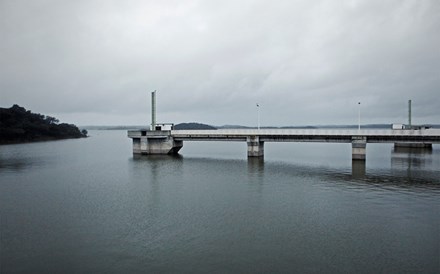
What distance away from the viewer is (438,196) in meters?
33.8

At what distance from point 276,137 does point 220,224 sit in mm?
44383

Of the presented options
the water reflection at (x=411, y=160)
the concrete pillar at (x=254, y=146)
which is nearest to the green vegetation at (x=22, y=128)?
the concrete pillar at (x=254, y=146)

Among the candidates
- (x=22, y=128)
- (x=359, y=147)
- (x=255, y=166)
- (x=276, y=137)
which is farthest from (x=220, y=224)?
(x=22, y=128)

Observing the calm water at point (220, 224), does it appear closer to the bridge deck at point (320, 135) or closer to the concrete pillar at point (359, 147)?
the bridge deck at point (320, 135)

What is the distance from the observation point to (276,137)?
66.5m

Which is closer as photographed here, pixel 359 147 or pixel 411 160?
pixel 359 147

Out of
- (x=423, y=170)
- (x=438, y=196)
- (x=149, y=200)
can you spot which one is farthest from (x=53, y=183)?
(x=423, y=170)

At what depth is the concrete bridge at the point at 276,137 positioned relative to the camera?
57.5 metres

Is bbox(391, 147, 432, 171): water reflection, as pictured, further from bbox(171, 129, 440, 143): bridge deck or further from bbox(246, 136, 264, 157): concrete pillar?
bbox(246, 136, 264, 157): concrete pillar

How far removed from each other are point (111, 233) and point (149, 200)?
381 inches

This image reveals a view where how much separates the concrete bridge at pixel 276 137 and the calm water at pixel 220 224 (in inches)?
598

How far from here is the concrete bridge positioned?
189ft

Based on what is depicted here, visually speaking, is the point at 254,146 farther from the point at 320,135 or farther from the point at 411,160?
the point at 411,160

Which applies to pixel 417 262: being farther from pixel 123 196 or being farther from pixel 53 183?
pixel 53 183
